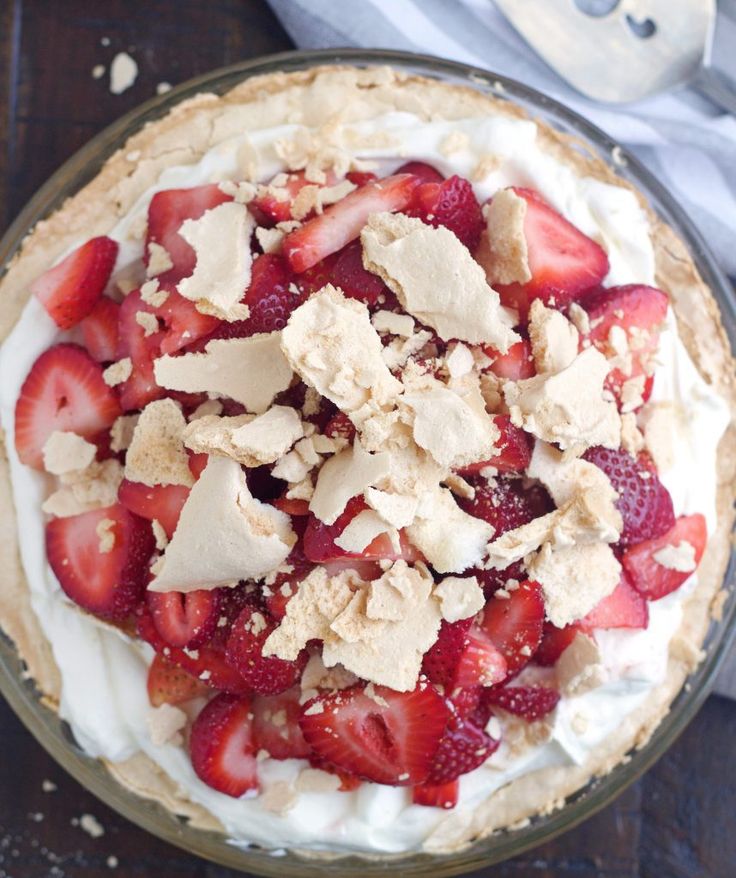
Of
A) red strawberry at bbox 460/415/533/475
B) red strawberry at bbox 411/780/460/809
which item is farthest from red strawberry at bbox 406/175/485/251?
red strawberry at bbox 411/780/460/809

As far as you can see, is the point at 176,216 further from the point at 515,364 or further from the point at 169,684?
the point at 169,684

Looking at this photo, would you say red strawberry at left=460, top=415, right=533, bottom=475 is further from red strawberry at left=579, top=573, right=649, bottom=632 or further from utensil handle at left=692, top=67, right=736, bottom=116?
utensil handle at left=692, top=67, right=736, bottom=116

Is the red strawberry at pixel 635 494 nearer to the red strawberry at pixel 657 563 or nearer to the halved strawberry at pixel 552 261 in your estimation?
the red strawberry at pixel 657 563

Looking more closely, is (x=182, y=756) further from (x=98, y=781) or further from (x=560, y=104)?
(x=560, y=104)

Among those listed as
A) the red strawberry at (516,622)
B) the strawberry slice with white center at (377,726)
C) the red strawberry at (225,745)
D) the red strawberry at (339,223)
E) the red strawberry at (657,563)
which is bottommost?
the red strawberry at (225,745)

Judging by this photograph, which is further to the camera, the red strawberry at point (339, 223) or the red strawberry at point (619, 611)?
the red strawberry at point (619, 611)

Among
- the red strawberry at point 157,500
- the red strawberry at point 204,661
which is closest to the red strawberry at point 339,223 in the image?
the red strawberry at point 157,500
